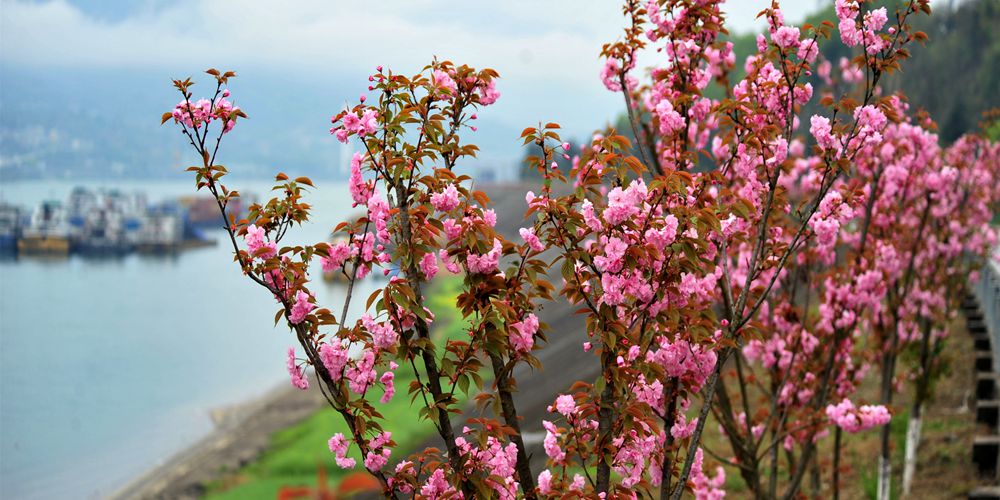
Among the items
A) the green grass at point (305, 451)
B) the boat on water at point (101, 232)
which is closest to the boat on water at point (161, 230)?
the boat on water at point (101, 232)

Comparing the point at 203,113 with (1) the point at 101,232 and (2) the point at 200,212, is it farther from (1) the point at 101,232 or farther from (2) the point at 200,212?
(2) the point at 200,212

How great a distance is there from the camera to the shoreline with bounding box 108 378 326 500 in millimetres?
16469

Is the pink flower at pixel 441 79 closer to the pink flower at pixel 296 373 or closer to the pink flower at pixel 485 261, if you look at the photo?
the pink flower at pixel 485 261

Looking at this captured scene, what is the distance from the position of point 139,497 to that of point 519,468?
1571cm

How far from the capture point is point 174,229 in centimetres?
4869

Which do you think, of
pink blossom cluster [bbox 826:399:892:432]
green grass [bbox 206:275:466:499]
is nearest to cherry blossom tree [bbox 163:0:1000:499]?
pink blossom cluster [bbox 826:399:892:432]

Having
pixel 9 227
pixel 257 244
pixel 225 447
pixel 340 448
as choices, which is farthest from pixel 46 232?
pixel 340 448

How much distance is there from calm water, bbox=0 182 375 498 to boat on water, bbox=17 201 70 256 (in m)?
1.19

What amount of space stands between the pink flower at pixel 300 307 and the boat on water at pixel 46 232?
40.9 m

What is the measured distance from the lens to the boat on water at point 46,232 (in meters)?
39.3

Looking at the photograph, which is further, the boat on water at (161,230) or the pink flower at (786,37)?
the boat on water at (161,230)

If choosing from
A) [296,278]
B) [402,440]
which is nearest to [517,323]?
[296,278]

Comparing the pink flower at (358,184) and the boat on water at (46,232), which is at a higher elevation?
the boat on water at (46,232)

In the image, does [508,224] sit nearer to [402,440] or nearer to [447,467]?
[402,440]
